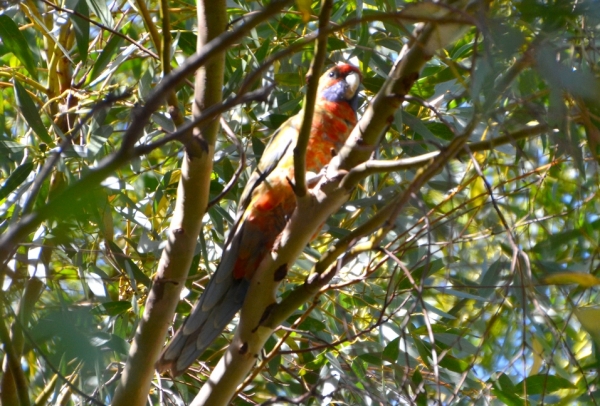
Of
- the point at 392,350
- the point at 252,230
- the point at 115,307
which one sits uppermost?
the point at 252,230

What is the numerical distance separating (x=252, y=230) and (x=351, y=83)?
2.85ft

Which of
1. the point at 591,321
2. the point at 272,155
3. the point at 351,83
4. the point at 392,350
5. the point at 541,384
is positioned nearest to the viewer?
the point at 591,321

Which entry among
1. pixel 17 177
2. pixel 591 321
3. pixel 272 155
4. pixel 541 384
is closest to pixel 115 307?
pixel 17 177

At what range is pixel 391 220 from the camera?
133 cm

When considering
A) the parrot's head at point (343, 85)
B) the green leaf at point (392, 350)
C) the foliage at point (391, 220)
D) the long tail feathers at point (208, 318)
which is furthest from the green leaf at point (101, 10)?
the green leaf at point (392, 350)

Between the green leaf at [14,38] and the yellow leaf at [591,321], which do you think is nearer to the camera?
the yellow leaf at [591,321]

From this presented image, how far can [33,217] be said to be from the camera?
2.88ft

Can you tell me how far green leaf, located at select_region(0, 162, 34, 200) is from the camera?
203 centimetres

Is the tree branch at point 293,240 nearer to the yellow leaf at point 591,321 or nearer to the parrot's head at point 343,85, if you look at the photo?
the yellow leaf at point 591,321

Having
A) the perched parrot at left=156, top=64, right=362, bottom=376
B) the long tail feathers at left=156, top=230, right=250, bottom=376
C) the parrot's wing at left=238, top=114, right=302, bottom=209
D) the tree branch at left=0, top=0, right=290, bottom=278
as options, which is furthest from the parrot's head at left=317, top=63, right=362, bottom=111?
the tree branch at left=0, top=0, right=290, bottom=278

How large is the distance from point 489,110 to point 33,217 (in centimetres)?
72

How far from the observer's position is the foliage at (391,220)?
1.13m

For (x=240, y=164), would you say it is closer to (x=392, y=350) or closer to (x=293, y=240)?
(x=293, y=240)

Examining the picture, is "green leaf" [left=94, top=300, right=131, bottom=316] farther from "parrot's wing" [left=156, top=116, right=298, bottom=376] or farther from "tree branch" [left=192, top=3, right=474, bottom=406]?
"tree branch" [left=192, top=3, right=474, bottom=406]
